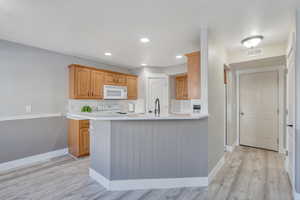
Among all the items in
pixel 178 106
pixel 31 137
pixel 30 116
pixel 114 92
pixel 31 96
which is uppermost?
pixel 114 92

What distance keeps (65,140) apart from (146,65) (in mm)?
3052

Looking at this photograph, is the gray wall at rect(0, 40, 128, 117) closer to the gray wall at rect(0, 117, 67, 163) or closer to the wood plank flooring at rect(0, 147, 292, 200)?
the gray wall at rect(0, 117, 67, 163)

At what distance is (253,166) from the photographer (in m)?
2.85

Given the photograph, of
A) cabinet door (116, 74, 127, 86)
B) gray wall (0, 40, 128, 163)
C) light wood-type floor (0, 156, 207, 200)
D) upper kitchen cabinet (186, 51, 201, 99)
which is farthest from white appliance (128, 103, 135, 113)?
upper kitchen cabinet (186, 51, 201, 99)

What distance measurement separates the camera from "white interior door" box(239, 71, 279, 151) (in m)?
3.71

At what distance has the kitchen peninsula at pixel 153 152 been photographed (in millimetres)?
2111

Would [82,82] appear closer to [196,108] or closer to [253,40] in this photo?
[196,108]

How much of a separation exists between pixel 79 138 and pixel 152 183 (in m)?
Answer: 1.92

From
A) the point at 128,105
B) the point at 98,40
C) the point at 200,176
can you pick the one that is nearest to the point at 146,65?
the point at 128,105

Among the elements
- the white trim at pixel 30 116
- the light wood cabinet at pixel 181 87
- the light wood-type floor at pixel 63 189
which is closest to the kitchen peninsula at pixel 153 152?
the light wood-type floor at pixel 63 189

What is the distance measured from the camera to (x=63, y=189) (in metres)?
2.13

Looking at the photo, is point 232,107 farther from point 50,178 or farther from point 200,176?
point 50,178

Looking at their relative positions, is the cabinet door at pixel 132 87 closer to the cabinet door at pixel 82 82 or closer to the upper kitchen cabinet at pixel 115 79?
the upper kitchen cabinet at pixel 115 79

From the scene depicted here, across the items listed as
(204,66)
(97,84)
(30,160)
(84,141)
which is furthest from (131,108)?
(204,66)
